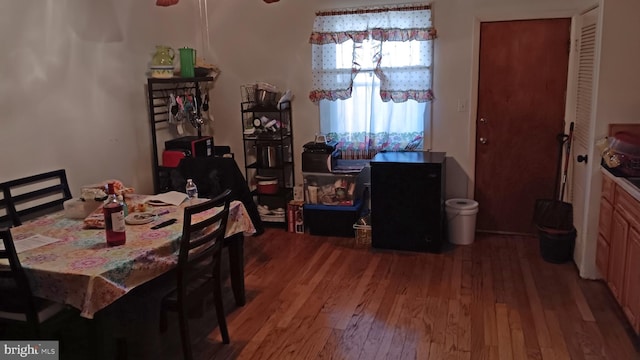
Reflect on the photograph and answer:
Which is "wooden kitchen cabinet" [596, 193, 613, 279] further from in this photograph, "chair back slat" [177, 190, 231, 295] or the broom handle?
"chair back slat" [177, 190, 231, 295]

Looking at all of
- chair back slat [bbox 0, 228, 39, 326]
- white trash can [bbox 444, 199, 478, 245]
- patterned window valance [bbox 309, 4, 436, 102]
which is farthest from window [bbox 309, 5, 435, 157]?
chair back slat [bbox 0, 228, 39, 326]

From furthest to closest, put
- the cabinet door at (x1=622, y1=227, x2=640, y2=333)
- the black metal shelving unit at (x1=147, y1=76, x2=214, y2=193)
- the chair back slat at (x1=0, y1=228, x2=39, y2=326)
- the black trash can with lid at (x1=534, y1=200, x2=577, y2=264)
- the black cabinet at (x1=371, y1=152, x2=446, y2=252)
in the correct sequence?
the black metal shelving unit at (x1=147, y1=76, x2=214, y2=193)
the black cabinet at (x1=371, y1=152, x2=446, y2=252)
the black trash can with lid at (x1=534, y1=200, x2=577, y2=264)
the cabinet door at (x1=622, y1=227, x2=640, y2=333)
the chair back slat at (x1=0, y1=228, x2=39, y2=326)

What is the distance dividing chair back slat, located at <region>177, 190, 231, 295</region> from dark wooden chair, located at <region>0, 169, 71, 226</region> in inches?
51.2

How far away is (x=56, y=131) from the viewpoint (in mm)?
3717

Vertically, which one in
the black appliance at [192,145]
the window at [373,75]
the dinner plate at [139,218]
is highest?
the window at [373,75]

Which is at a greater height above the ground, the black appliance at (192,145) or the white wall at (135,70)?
the white wall at (135,70)

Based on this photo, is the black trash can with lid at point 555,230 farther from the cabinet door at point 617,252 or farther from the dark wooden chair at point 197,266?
the dark wooden chair at point 197,266

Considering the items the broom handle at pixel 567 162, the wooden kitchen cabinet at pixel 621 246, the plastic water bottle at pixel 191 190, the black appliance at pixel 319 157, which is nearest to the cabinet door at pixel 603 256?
the wooden kitchen cabinet at pixel 621 246

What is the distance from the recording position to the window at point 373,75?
461cm

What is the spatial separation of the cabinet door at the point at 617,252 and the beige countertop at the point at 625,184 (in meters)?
0.18

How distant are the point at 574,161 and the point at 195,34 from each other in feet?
11.9

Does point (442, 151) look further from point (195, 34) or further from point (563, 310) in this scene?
point (195, 34)

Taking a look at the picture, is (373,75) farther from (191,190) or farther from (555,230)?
(191,190)

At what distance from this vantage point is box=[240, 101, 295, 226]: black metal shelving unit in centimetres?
500
